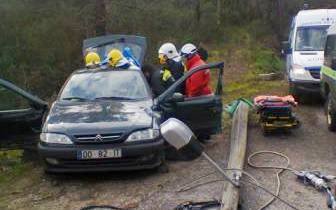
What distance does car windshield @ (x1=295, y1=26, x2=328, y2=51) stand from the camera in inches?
582

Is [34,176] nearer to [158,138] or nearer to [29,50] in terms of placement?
A: [158,138]

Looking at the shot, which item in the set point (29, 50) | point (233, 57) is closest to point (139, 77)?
point (29, 50)

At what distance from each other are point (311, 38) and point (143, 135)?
887 cm

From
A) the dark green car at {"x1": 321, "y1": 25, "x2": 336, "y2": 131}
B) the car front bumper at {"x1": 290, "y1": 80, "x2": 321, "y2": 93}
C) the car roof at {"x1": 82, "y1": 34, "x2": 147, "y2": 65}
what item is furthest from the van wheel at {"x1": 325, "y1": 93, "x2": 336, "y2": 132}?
the car roof at {"x1": 82, "y1": 34, "x2": 147, "y2": 65}

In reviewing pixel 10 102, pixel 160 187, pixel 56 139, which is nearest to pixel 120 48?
pixel 56 139

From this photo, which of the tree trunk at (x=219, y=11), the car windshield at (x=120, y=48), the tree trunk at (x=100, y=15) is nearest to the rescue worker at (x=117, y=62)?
the car windshield at (x=120, y=48)

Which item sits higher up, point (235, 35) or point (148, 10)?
point (148, 10)

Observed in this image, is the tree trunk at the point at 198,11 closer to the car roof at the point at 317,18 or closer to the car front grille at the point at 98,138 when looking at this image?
the car roof at the point at 317,18

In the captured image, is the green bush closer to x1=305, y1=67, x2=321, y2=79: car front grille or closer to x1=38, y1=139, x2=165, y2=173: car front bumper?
x1=305, y1=67, x2=321, y2=79: car front grille

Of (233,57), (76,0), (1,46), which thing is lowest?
(233,57)

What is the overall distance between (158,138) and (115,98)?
4.45 feet

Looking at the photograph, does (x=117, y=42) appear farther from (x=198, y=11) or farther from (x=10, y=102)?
(x=198, y=11)

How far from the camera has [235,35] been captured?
97.3 ft

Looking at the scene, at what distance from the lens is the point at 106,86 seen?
9000 mm
